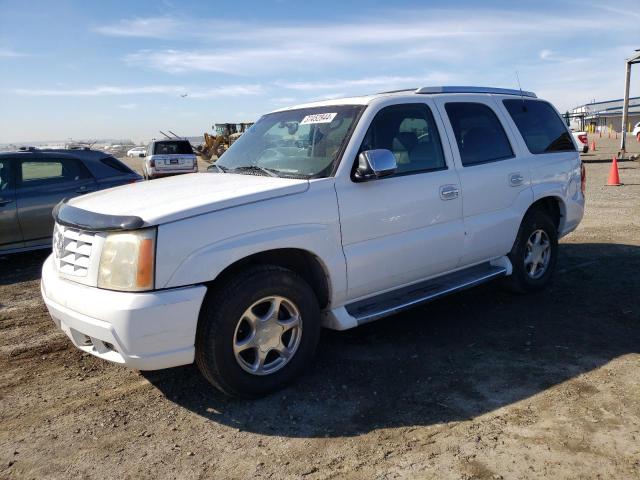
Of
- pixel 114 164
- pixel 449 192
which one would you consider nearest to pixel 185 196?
pixel 449 192

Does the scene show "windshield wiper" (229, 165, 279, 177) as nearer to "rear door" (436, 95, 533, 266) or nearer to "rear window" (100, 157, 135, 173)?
"rear door" (436, 95, 533, 266)

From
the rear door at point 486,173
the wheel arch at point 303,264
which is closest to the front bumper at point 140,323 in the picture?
the wheel arch at point 303,264

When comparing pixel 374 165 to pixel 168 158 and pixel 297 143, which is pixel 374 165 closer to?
pixel 297 143

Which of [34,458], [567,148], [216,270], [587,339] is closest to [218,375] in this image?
[216,270]

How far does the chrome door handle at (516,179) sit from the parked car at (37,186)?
19.1ft

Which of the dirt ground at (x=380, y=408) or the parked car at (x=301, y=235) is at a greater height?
the parked car at (x=301, y=235)

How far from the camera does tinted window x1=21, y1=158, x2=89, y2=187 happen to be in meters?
7.40

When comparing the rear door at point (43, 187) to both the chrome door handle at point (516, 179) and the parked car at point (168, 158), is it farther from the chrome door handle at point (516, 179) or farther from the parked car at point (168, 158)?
the parked car at point (168, 158)

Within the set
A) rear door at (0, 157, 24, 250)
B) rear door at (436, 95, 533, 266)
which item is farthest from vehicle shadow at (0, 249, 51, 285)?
rear door at (436, 95, 533, 266)

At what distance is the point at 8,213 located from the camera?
705 cm

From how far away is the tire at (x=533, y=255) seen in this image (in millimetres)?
5164

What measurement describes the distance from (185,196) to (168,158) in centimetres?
1637

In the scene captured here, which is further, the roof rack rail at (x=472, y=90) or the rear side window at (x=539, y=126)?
the rear side window at (x=539, y=126)

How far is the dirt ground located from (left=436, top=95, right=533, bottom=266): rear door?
2.42 ft
